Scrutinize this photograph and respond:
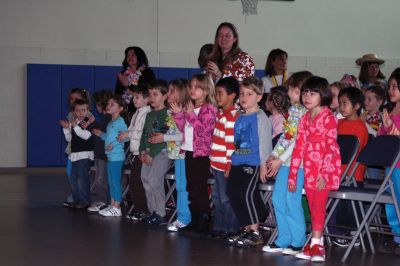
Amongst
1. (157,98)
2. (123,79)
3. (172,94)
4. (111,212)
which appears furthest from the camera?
(123,79)

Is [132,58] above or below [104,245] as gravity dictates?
above

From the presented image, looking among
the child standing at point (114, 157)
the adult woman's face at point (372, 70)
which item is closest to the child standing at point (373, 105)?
the adult woman's face at point (372, 70)

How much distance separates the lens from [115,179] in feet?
25.3

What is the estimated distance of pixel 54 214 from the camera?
767 centimetres

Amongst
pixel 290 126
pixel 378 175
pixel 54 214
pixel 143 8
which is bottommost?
pixel 54 214

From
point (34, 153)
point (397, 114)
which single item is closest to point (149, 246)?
point (397, 114)

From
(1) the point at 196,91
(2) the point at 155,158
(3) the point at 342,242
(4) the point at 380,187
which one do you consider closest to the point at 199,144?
(1) the point at 196,91

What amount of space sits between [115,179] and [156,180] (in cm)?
81

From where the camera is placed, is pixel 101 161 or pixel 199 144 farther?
pixel 101 161

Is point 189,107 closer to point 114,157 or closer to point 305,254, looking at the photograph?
point 114,157

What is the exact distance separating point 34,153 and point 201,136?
6431 mm

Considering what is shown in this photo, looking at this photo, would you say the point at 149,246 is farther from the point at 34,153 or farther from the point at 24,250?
the point at 34,153

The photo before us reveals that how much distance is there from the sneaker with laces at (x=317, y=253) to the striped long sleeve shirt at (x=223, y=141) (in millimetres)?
1106

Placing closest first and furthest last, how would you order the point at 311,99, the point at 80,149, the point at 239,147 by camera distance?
A: the point at 311,99 < the point at 239,147 < the point at 80,149
